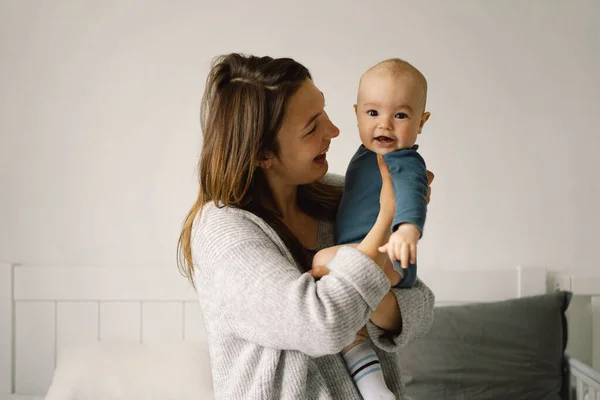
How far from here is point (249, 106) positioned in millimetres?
1229

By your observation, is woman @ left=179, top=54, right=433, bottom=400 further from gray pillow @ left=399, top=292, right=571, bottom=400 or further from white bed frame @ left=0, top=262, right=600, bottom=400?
white bed frame @ left=0, top=262, right=600, bottom=400

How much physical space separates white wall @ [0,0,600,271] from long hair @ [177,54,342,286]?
4.41 feet

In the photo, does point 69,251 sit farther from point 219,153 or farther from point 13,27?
point 219,153

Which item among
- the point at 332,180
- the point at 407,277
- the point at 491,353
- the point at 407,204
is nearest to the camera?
the point at 407,204

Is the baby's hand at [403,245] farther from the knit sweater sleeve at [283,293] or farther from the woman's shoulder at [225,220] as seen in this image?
the woman's shoulder at [225,220]

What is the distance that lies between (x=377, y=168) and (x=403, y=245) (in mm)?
281

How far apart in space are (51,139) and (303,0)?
109 cm

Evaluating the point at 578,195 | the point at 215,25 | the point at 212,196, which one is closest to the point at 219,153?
the point at 212,196

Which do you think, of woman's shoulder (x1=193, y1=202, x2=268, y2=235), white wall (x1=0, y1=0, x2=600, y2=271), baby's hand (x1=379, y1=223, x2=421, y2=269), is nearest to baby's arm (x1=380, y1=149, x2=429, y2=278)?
baby's hand (x1=379, y1=223, x2=421, y2=269)

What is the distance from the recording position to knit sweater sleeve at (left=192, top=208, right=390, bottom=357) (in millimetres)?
1048

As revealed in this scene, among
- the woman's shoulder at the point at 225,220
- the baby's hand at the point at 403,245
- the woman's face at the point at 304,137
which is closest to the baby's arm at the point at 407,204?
the baby's hand at the point at 403,245

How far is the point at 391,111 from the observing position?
1295 millimetres

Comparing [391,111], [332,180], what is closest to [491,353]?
[332,180]

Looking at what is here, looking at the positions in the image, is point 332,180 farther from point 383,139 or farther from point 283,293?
point 283,293
